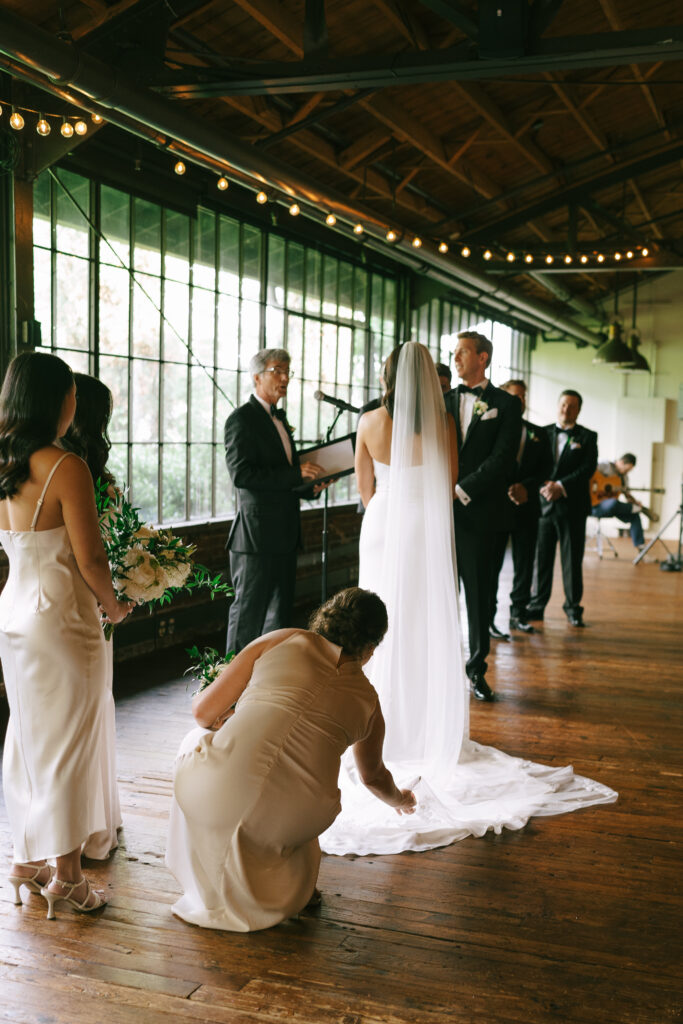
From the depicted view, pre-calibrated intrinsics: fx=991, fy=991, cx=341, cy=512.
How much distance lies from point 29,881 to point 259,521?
2436mm

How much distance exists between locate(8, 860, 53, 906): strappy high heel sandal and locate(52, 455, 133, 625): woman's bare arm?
0.88 metres

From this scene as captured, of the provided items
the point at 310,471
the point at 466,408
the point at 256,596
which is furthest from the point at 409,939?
the point at 466,408

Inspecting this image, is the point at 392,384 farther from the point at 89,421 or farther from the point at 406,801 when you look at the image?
the point at 406,801

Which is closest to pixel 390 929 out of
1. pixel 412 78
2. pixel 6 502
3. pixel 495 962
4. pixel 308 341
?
pixel 495 962

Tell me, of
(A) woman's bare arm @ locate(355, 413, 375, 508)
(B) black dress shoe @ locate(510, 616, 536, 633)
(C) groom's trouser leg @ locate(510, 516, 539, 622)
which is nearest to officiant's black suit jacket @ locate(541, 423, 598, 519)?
(C) groom's trouser leg @ locate(510, 516, 539, 622)

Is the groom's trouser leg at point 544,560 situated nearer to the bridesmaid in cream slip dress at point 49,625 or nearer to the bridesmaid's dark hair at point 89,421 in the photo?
the bridesmaid's dark hair at point 89,421

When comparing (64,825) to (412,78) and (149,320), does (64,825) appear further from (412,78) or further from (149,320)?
(149,320)

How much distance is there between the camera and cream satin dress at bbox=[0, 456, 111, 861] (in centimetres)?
288

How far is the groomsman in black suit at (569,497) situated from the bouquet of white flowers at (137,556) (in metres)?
4.73

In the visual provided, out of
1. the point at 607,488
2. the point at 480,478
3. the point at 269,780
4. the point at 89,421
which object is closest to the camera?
the point at 269,780

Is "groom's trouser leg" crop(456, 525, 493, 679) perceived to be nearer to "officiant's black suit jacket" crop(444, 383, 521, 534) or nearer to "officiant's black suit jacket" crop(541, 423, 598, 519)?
→ "officiant's black suit jacket" crop(444, 383, 521, 534)

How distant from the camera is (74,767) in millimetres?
2934

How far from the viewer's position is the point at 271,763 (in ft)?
9.01

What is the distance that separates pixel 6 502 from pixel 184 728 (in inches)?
90.5
